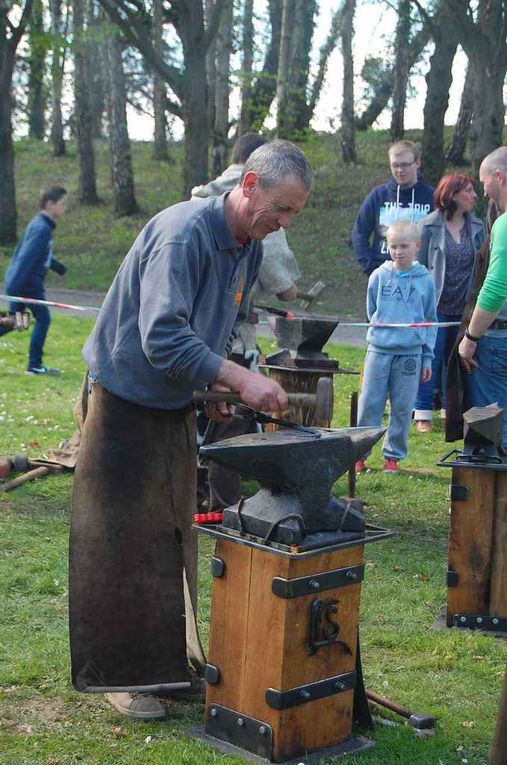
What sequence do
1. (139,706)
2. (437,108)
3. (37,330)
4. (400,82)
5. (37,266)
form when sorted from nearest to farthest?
(139,706) → (37,330) → (37,266) → (437,108) → (400,82)

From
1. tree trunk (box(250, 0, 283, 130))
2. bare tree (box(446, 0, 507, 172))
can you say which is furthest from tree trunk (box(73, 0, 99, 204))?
bare tree (box(446, 0, 507, 172))

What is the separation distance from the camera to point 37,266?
11.5m

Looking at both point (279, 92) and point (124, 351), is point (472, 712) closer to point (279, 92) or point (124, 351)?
point (124, 351)

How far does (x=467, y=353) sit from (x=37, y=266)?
6.71 metres

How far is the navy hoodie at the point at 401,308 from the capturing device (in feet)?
24.2

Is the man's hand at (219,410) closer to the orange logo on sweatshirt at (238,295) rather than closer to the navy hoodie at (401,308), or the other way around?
the orange logo on sweatshirt at (238,295)

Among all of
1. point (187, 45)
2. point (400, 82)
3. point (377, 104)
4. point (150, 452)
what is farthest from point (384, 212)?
point (377, 104)

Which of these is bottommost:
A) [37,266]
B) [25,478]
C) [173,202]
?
[25,478]

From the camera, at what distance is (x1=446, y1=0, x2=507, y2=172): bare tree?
15555mm

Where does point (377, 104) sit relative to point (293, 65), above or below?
above

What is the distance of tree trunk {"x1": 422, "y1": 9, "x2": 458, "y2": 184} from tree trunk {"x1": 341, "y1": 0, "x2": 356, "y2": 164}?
4.61 metres

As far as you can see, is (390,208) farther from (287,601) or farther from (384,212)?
(287,601)

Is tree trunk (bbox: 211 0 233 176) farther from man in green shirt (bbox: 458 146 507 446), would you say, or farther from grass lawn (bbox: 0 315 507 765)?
man in green shirt (bbox: 458 146 507 446)

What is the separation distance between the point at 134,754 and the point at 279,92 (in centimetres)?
2159
